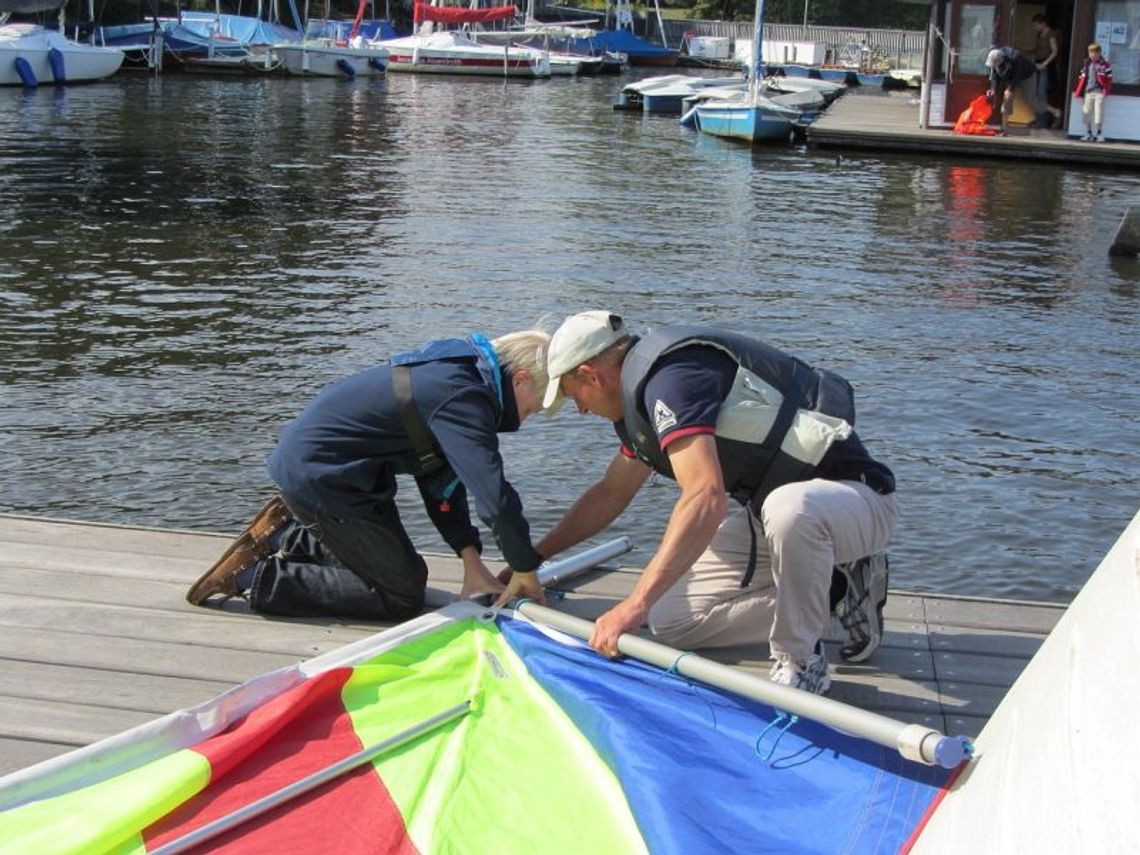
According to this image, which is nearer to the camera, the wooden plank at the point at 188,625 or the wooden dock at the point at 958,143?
the wooden plank at the point at 188,625

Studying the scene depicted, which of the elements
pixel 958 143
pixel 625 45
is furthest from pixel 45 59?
pixel 625 45

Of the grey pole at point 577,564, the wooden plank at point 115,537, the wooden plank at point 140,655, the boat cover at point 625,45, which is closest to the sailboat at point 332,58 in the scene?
the boat cover at point 625,45

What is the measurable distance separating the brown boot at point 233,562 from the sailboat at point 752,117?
26.7 meters

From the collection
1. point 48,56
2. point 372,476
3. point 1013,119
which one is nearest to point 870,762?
point 372,476

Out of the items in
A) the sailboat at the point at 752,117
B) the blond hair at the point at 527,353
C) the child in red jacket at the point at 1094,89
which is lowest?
the blond hair at the point at 527,353

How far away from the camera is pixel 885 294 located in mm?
15734

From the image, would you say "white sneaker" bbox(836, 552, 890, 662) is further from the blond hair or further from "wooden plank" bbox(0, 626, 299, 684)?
"wooden plank" bbox(0, 626, 299, 684)

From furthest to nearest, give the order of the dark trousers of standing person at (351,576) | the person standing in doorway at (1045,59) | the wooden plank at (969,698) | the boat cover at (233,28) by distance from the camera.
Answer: the boat cover at (233,28), the person standing in doorway at (1045,59), the dark trousers of standing person at (351,576), the wooden plank at (969,698)

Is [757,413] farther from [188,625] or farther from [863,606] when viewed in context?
[188,625]

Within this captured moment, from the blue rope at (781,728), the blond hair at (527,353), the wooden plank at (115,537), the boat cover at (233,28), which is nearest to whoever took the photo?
the blue rope at (781,728)

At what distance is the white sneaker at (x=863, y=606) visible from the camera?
15.7ft

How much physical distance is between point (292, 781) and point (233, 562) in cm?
157

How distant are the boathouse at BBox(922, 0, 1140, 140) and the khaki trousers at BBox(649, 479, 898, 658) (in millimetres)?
24135

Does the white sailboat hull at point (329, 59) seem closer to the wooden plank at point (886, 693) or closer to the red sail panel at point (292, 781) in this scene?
the wooden plank at point (886, 693)
